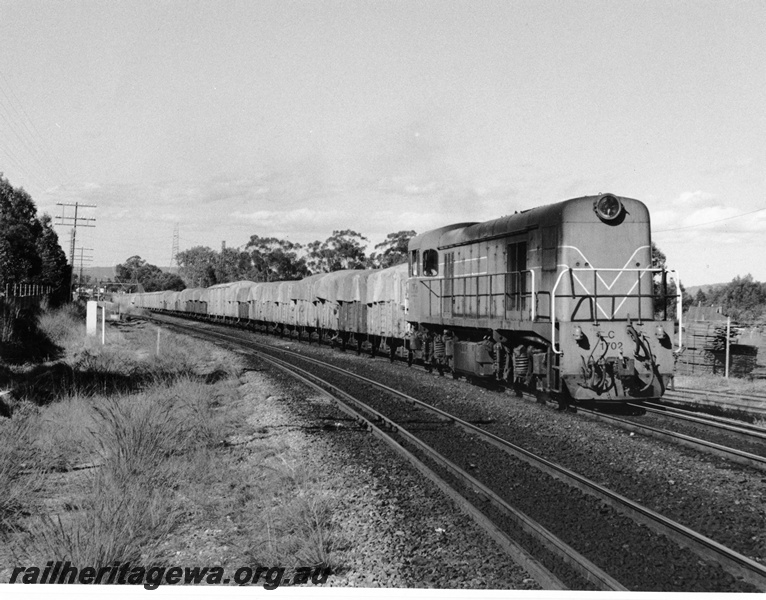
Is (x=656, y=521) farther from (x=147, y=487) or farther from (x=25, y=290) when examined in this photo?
(x=25, y=290)

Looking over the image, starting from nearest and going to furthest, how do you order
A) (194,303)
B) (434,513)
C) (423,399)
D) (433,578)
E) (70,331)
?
(433,578)
(434,513)
(423,399)
(70,331)
(194,303)

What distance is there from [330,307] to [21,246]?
1527 centimetres

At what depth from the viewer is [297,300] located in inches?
1321

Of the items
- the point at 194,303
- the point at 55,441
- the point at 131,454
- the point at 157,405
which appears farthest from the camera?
the point at 194,303

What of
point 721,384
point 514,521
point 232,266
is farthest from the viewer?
point 232,266

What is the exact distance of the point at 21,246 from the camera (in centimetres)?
3048

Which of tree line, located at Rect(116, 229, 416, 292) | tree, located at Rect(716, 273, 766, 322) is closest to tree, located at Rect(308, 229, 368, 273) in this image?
tree line, located at Rect(116, 229, 416, 292)

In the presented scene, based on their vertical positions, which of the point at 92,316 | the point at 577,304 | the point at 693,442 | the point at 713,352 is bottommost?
the point at 693,442

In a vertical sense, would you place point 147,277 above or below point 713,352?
above

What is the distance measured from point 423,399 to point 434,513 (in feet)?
23.8

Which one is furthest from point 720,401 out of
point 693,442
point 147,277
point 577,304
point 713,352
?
point 147,277

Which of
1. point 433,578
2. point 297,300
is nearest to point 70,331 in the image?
point 297,300

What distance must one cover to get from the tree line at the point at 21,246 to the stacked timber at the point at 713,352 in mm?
27071

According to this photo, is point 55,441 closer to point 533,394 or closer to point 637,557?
point 637,557
